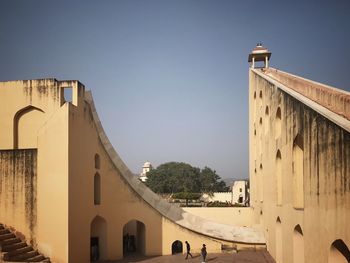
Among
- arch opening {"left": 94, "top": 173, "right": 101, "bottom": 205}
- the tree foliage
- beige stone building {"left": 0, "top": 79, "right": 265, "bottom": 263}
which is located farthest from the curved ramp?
the tree foliage

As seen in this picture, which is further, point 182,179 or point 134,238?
point 182,179

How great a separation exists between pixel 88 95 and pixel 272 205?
25.1 ft

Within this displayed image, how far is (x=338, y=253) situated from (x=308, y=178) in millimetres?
1591

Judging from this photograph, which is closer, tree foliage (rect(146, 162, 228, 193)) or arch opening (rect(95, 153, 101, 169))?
arch opening (rect(95, 153, 101, 169))

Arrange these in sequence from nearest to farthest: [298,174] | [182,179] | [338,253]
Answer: [338,253] < [298,174] < [182,179]

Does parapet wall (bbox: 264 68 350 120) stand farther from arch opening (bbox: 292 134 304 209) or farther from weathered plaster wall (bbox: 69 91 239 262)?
weathered plaster wall (bbox: 69 91 239 262)

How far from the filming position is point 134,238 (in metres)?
16.3

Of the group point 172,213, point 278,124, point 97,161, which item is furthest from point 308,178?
point 172,213

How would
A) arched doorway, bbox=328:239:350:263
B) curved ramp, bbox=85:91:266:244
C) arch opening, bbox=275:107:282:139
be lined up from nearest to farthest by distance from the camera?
arched doorway, bbox=328:239:350:263 < arch opening, bbox=275:107:282:139 < curved ramp, bbox=85:91:266:244

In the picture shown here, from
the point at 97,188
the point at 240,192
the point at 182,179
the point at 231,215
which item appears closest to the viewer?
the point at 97,188

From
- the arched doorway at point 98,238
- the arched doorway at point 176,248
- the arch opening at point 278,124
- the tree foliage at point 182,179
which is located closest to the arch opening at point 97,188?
the arched doorway at point 98,238

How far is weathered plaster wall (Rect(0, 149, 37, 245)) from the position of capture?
11098 mm

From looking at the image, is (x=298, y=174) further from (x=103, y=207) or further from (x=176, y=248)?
(x=176, y=248)

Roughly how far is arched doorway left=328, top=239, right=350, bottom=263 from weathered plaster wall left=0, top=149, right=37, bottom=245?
8.39 metres
